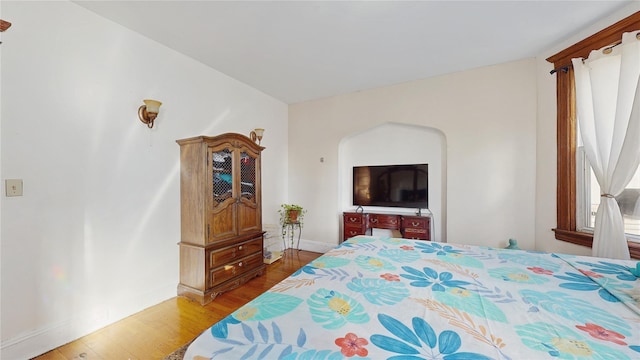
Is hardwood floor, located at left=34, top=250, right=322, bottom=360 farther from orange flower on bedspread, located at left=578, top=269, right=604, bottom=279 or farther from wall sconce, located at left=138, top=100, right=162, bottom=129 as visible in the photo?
orange flower on bedspread, located at left=578, top=269, right=604, bottom=279

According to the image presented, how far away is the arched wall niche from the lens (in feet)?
11.0

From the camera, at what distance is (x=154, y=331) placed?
1877 millimetres

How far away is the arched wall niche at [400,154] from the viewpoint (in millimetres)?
3357

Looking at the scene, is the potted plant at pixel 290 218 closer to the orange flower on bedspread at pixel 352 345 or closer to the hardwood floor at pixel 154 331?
the hardwood floor at pixel 154 331

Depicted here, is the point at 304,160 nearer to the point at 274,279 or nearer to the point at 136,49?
the point at 274,279

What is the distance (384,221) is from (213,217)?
7.61ft

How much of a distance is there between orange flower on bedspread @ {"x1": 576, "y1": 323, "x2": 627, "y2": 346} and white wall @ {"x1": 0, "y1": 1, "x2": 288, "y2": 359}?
2958mm

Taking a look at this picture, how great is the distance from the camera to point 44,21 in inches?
65.9

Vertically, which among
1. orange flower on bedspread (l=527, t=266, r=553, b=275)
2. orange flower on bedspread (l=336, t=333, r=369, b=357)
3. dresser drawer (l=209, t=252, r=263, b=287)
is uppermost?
orange flower on bedspread (l=336, t=333, r=369, b=357)

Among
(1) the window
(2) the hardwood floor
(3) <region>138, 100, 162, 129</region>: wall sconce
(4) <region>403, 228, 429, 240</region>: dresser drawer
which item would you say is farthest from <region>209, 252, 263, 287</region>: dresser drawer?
(1) the window

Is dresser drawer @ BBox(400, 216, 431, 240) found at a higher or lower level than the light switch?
lower

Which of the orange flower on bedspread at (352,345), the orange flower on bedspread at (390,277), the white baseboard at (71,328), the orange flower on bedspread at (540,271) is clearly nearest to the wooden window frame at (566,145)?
the orange flower on bedspread at (540,271)

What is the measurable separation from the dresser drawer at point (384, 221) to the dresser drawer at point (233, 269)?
1.69 m

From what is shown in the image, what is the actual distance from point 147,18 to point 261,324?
256 cm
